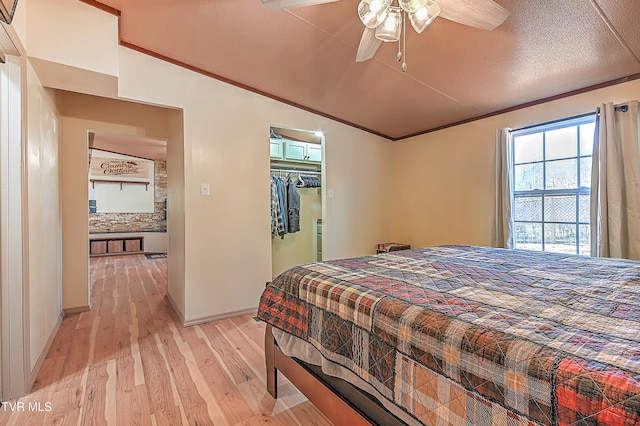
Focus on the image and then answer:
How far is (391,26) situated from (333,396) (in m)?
1.80

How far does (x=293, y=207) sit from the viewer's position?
13.3ft

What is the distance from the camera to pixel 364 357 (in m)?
1.11

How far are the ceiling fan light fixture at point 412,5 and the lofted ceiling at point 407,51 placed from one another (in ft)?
1.92

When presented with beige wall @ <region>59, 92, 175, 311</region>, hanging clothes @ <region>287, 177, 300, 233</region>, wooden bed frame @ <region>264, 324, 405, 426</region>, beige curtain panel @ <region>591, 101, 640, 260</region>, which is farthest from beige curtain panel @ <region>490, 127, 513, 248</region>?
beige wall @ <region>59, 92, 175, 311</region>

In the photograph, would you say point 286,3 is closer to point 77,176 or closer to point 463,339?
point 463,339

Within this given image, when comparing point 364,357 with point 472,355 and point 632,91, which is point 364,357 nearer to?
point 472,355

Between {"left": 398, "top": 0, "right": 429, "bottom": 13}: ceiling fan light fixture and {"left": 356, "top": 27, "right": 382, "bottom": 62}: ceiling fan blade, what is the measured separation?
0.92 feet

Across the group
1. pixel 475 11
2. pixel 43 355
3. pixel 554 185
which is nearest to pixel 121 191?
pixel 43 355

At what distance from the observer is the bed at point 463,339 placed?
667 mm

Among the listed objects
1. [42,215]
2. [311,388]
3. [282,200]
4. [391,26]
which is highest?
[391,26]

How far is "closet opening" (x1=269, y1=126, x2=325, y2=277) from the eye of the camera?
3934 millimetres

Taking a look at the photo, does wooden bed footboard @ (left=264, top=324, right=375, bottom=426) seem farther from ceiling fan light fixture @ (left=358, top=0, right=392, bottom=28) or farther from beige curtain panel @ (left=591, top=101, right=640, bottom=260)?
beige curtain panel @ (left=591, top=101, right=640, bottom=260)

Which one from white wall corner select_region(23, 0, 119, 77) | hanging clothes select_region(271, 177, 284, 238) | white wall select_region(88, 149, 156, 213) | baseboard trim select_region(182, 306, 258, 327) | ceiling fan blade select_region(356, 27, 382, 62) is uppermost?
white wall corner select_region(23, 0, 119, 77)

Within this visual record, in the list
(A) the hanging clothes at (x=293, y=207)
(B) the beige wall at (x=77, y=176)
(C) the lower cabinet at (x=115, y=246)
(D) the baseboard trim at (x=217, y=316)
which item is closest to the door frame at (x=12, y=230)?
(D) the baseboard trim at (x=217, y=316)
